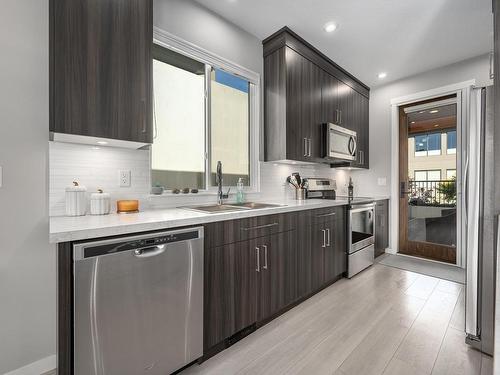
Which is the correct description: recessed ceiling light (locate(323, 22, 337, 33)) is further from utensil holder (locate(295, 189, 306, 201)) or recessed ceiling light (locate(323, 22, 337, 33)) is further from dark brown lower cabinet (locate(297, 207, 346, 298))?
dark brown lower cabinet (locate(297, 207, 346, 298))

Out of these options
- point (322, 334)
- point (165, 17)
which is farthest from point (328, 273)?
point (165, 17)

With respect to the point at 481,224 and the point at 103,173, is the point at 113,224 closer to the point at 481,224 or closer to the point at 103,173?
the point at 103,173

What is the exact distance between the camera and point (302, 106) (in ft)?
9.02

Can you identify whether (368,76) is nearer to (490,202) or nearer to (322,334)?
(490,202)

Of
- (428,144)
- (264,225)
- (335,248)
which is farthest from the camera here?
(428,144)

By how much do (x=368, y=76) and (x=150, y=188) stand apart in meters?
3.55

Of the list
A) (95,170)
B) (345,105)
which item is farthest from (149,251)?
(345,105)

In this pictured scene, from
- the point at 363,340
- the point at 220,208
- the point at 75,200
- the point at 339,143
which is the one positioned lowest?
the point at 363,340

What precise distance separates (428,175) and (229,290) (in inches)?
140

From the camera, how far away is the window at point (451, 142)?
3303 mm

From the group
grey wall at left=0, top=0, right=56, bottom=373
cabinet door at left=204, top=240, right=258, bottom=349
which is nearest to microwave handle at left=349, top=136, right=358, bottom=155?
cabinet door at left=204, top=240, right=258, bottom=349

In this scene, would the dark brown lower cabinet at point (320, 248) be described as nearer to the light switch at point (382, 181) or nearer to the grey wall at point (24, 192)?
the light switch at point (382, 181)

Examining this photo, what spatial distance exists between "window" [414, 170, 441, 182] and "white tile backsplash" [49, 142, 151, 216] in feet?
12.6

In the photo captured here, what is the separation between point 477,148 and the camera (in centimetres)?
165
